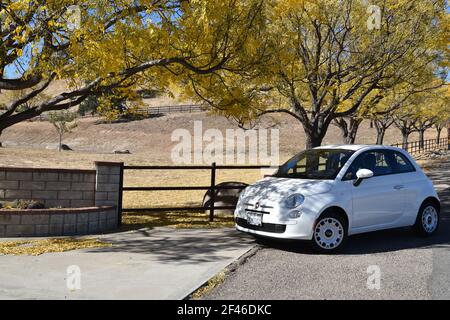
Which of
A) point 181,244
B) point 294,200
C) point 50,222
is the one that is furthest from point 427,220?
point 50,222

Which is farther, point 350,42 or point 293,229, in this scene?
point 350,42

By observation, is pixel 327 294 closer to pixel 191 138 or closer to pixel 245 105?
pixel 245 105

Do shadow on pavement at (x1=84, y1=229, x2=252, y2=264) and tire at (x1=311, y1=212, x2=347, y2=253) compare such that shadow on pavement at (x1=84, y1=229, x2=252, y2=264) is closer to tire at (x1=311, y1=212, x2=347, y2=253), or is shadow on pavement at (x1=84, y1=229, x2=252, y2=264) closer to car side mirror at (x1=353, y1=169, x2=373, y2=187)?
tire at (x1=311, y1=212, x2=347, y2=253)

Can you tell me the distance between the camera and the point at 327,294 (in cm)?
489

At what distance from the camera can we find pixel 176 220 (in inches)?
392

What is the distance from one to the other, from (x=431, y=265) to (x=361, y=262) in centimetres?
93

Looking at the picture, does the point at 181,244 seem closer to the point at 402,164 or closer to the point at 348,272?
the point at 348,272

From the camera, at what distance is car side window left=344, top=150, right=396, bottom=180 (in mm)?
7327

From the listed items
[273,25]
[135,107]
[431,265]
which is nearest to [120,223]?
[135,107]

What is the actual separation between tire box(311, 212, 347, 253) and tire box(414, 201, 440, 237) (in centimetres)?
197

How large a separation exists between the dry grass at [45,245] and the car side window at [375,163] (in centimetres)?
417

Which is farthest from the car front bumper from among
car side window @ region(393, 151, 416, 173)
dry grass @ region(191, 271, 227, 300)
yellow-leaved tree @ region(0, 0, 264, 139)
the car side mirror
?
yellow-leaved tree @ region(0, 0, 264, 139)

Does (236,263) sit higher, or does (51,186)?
(51,186)

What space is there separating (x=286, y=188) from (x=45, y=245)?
12.8 feet
